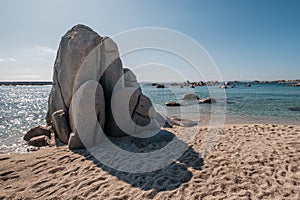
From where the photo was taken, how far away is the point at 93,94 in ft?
25.9

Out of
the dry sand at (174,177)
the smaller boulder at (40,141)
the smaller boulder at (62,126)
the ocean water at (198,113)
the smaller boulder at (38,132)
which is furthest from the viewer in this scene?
the ocean water at (198,113)

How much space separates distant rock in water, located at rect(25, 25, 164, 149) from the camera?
7.78 meters

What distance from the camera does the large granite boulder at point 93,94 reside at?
782cm

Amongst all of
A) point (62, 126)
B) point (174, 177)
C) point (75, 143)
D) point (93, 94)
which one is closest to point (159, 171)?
point (174, 177)

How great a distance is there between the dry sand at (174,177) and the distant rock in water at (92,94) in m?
1.66

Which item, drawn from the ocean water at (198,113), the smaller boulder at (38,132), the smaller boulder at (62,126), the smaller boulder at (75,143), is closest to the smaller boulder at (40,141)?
the ocean water at (198,113)

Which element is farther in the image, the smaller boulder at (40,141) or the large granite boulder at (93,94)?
the smaller boulder at (40,141)

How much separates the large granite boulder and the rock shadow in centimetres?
124

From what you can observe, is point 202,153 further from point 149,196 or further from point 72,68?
point 72,68

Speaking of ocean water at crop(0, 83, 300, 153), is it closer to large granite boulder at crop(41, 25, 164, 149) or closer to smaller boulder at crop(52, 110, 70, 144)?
smaller boulder at crop(52, 110, 70, 144)

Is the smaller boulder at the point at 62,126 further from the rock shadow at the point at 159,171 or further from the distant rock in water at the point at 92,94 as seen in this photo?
the rock shadow at the point at 159,171

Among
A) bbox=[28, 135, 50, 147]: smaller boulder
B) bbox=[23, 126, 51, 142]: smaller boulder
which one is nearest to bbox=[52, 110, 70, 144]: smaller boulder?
bbox=[28, 135, 50, 147]: smaller boulder

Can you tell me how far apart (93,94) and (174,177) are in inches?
195

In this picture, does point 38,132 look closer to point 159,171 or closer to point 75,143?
point 75,143
